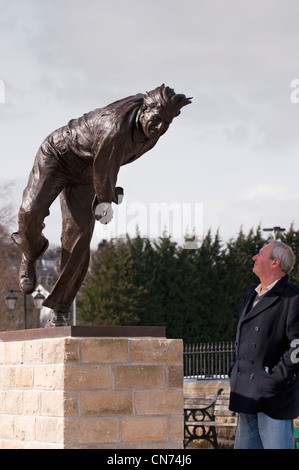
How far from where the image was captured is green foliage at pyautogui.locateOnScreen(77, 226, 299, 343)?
39.8m

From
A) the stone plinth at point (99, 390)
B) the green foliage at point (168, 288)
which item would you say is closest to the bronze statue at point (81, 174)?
the stone plinth at point (99, 390)

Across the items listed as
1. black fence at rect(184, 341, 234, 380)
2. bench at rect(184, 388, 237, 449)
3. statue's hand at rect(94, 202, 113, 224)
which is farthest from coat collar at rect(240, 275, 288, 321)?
black fence at rect(184, 341, 234, 380)

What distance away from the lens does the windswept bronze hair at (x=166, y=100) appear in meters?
6.63

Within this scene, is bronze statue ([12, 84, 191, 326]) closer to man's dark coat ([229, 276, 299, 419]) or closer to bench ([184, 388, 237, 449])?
man's dark coat ([229, 276, 299, 419])

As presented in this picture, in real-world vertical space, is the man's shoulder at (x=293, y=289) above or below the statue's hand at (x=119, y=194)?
below

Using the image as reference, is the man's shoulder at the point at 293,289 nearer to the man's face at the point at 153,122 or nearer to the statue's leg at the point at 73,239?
the man's face at the point at 153,122

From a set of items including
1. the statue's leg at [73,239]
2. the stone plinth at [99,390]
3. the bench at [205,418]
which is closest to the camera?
the stone plinth at [99,390]

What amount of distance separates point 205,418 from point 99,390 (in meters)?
11.7

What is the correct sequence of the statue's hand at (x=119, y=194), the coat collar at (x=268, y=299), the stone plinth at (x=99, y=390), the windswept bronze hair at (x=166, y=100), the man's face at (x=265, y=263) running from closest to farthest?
the stone plinth at (x=99, y=390), the coat collar at (x=268, y=299), the man's face at (x=265, y=263), the windswept bronze hair at (x=166, y=100), the statue's hand at (x=119, y=194)

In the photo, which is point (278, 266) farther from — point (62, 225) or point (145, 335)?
point (62, 225)

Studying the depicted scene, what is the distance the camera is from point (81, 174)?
23.4 feet
